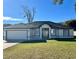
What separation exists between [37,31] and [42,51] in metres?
0.31

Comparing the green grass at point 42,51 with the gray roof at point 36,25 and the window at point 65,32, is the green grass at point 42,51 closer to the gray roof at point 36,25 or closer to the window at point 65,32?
the window at point 65,32

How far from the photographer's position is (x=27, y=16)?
222 cm

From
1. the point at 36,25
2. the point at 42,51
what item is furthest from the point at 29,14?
the point at 42,51

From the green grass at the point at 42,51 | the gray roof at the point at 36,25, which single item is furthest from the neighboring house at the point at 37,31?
the green grass at the point at 42,51

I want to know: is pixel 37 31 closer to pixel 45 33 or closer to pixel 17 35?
pixel 45 33

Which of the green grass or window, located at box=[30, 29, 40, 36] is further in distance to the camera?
window, located at box=[30, 29, 40, 36]

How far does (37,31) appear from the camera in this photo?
227cm

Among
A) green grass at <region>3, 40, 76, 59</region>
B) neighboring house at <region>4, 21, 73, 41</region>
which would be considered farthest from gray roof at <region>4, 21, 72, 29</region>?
green grass at <region>3, 40, 76, 59</region>

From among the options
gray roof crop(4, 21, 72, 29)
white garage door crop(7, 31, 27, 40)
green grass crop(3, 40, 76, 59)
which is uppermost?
gray roof crop(4, 21, 72, 29)

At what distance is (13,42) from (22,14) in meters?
0.43

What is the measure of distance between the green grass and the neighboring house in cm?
11

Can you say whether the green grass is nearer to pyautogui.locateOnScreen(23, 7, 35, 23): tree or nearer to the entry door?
the entry door

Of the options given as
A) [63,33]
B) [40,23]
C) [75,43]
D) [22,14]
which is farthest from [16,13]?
[75,43]

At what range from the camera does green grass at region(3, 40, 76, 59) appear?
2109mm
